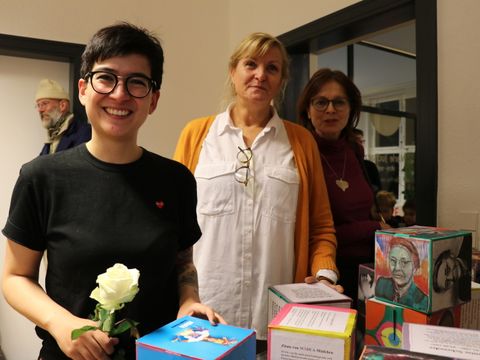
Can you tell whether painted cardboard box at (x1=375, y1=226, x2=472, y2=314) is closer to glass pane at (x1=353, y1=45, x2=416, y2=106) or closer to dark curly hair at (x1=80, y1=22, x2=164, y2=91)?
dark curly hair at (x1=80, y1=22, x2=164, y2=91)

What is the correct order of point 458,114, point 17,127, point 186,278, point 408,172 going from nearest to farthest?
1. point 186,278
2. point 458,114
3. point 17,127
4. point 408,172

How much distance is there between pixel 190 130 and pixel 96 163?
600 millimetres

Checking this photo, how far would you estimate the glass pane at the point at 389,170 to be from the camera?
4027mm

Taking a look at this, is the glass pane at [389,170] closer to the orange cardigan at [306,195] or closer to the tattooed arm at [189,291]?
the orange cardigan at [306,195]

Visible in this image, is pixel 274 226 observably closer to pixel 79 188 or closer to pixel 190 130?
pixel 190 130

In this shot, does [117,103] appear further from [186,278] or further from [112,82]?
[186,278]

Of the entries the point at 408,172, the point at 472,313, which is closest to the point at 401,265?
the point at 472,313

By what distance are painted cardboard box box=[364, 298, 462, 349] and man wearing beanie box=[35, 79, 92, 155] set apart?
1817mm

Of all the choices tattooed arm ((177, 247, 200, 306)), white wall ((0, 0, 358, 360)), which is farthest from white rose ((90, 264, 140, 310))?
white wall ((0, 0, 358, 360))

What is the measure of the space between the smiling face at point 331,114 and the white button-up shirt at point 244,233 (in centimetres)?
34

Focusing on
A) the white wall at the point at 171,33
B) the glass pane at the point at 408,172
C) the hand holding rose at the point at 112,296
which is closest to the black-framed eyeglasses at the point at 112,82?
the hand holding rose at the point at 112,296

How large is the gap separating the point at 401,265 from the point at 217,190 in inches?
25.6

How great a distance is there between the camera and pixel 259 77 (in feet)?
4.43

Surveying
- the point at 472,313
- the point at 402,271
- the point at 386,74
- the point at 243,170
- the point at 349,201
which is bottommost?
the point at 472,313
